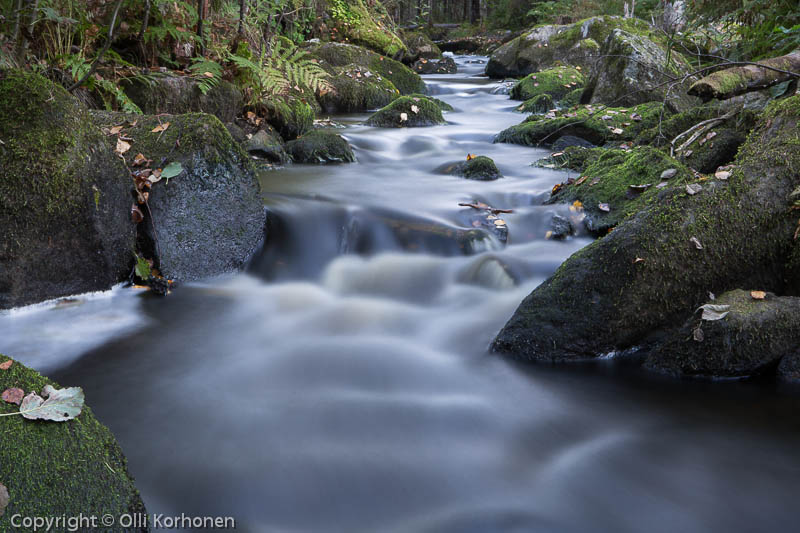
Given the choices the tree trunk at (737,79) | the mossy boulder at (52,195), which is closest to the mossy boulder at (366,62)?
the mossy boulder at (52,195)

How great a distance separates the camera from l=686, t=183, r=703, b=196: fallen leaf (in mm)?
3434

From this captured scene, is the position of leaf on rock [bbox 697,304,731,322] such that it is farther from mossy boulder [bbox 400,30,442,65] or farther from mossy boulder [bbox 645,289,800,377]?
mossy boulder [bbox 400,30,442,65]

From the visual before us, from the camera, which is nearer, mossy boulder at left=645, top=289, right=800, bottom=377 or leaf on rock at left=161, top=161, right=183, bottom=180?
mossy boulder at left=645, top=289, right=800, bottom=377

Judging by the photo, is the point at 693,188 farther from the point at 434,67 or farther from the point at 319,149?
the point at 434,67

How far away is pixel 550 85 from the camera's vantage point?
11.6 meters

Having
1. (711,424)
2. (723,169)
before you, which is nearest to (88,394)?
(711,424)

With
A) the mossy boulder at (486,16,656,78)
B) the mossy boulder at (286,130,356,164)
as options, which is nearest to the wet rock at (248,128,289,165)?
the mossy boulder at (286,130,356,164)

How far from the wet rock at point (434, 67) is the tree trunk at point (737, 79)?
44.7 feet

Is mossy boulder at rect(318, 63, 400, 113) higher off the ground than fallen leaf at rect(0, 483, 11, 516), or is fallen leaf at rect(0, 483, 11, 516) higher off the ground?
mossy boulder at rect(318, 63, 400, 113)

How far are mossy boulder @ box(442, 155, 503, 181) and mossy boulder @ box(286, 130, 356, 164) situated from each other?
4.38ft

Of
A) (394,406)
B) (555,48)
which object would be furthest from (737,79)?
(555,48)

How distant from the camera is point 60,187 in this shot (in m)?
3.41

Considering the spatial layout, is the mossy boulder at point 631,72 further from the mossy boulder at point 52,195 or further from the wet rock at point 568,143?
the mossy boulder at point 52,195

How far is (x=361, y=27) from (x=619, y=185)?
36.4 ft
